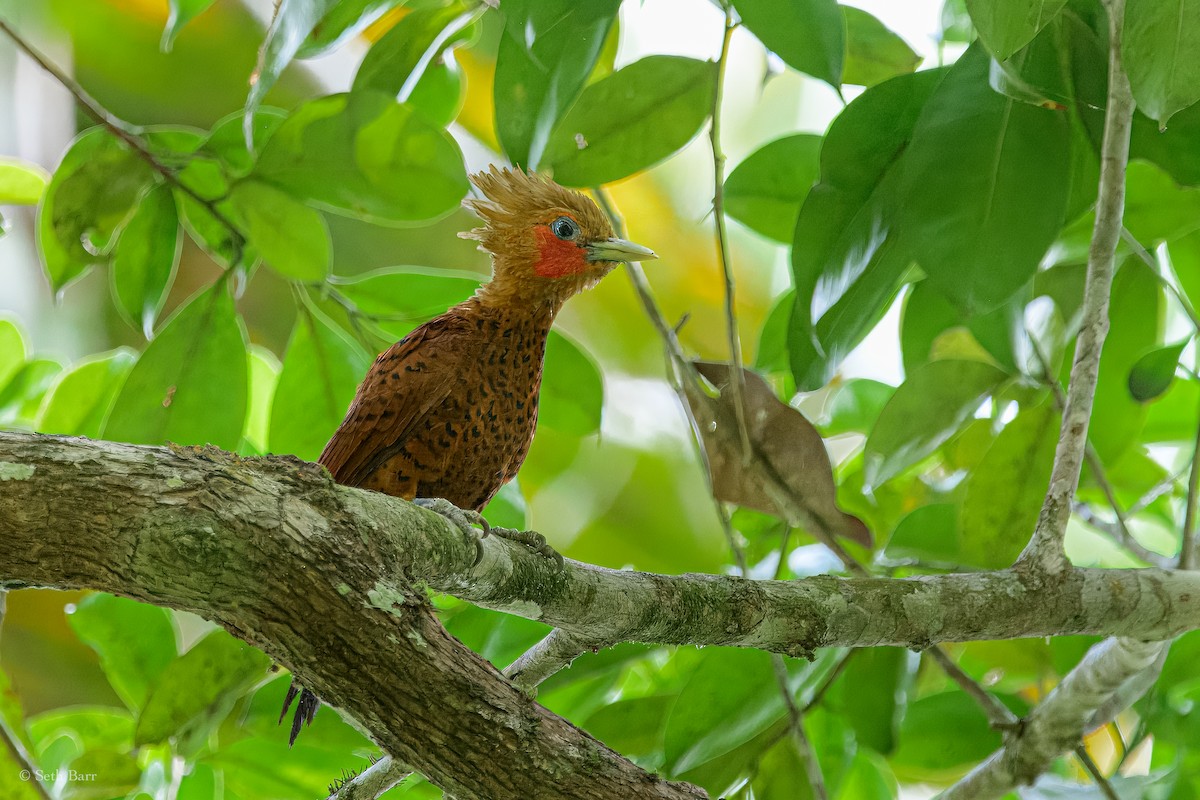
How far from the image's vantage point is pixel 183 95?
457cm

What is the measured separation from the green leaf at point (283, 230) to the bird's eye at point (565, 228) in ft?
1.40

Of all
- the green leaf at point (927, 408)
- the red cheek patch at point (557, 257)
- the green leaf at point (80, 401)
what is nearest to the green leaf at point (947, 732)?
the green leaf at point (927, 408)

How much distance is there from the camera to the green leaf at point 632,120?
1.63 metres

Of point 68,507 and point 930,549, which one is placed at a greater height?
point 930,549

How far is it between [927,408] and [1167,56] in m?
0.69

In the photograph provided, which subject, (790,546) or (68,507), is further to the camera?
(790,546)

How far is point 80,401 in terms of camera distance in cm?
215

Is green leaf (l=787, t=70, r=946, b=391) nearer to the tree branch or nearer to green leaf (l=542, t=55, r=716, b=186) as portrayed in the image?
green leaf (l=542, t=55, r=716, b=186)

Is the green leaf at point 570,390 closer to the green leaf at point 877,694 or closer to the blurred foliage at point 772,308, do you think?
the blurred foliage at point 772,308

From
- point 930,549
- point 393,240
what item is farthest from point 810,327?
point 393,240

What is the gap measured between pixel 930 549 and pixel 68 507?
1.46 metres

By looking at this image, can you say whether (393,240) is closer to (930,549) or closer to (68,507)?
(930,549)

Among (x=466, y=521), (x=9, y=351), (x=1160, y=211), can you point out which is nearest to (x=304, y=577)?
(x=466, y=521)

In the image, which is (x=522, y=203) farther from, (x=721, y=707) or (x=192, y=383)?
(x=721, y=707)
